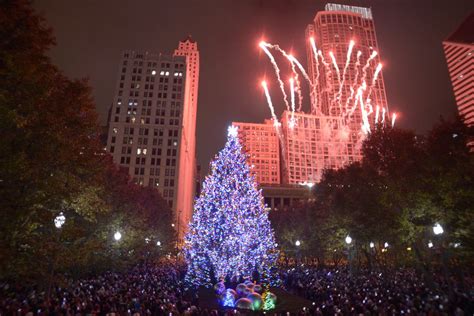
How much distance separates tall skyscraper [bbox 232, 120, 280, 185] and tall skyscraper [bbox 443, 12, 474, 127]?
97445mm

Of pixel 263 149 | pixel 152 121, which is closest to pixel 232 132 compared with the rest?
pixel 152 121

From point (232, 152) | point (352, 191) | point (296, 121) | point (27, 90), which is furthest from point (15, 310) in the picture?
point (296, 121)

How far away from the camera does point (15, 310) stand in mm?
13125

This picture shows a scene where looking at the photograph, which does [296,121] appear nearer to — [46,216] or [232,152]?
[232,152]

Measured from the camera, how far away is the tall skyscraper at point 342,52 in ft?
556

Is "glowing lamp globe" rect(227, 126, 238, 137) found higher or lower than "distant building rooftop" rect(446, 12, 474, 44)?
lower

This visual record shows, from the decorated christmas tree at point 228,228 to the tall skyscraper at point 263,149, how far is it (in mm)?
132078

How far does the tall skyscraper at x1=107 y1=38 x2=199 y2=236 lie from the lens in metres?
88.8

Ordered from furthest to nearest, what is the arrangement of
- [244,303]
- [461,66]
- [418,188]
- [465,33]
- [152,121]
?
[461,66], [465,33], [152,121], [418,188], [244,303]

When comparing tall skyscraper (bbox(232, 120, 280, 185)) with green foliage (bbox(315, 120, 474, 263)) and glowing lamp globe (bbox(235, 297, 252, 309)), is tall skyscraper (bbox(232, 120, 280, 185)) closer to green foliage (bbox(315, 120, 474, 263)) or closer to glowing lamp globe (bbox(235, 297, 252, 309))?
green foliage (bbox(315, 120, 474, 263))

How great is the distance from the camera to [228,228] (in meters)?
22.4

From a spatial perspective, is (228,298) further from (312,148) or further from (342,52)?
(342,52)

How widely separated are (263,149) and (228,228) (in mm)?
141985

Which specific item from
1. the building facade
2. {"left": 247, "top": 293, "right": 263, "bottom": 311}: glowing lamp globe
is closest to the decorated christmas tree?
{"left": 247, "top": 293, "right": 263, "bottom": 311}: glowing lamp globe
